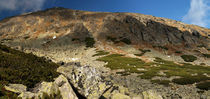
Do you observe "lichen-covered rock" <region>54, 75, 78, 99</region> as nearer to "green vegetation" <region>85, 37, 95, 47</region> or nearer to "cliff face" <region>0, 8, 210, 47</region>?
"green vegetation" <region>85, 37, 95, 47</region>

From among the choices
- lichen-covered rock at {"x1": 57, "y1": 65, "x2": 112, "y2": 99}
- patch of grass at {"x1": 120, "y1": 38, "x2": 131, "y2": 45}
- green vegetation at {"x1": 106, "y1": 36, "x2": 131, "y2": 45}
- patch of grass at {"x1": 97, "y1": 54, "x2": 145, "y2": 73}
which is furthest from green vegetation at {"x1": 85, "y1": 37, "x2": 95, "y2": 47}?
lichen-covered rock at {"x1": 57, "y1": 65, "x2": 112, "y2": 99}

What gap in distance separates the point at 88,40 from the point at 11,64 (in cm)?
6754

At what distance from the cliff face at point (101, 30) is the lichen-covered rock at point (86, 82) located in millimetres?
68492

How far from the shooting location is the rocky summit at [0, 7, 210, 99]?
11977 mm

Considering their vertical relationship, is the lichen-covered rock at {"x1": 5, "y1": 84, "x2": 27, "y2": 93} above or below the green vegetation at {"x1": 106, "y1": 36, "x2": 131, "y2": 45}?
below

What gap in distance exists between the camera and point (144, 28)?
93625 millimetres

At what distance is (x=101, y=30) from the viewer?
93750mm

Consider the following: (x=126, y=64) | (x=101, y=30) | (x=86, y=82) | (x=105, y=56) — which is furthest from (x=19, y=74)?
(x=101, y=30)

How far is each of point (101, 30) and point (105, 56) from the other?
45346 mm

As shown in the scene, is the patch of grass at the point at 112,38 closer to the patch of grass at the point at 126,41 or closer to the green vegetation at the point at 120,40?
the green vegetation at the point at 120,40

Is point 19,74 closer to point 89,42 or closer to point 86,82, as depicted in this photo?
point 86,82

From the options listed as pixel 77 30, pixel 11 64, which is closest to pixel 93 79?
pixel 11 64

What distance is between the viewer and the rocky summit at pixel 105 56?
472 inches

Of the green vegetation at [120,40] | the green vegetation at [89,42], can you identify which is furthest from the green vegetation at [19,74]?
the green vegetation at [120,40]
